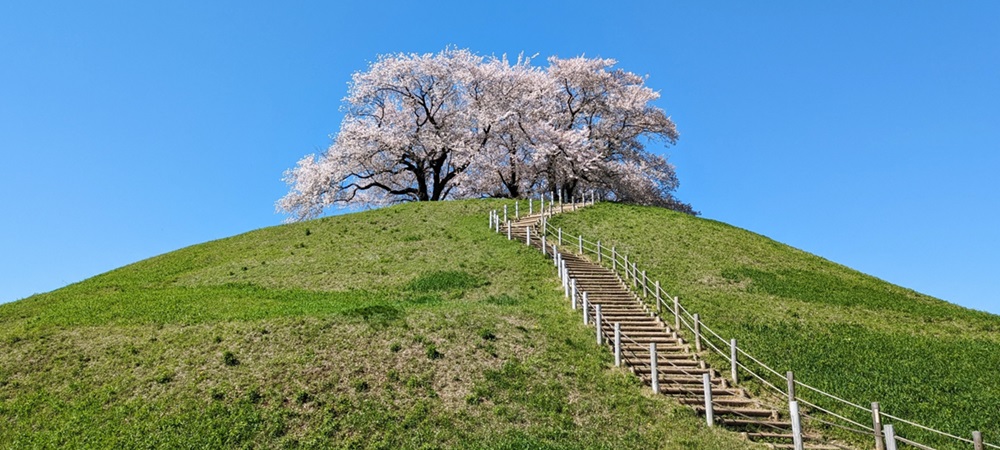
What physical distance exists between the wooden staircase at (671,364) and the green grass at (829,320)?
1612mm

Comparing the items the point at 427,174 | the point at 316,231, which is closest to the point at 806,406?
the point at 316,231

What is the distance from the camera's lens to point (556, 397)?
1783 centimetres

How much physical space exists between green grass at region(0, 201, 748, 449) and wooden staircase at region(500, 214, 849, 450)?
3.14ft

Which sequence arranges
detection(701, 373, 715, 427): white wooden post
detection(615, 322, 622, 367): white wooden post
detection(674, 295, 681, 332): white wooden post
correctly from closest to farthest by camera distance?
detection(701, 373, 715, 427): white wooden post → detection(615, 322, 622, 367): white wooden post → detection(674, 295, 681, 332): white wooden post

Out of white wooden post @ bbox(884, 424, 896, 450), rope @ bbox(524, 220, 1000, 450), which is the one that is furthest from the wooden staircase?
white wooden post @ bbox(884, 424, 896, 450)

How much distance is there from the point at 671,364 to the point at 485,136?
38.3 metres

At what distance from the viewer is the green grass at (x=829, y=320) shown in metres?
19.4

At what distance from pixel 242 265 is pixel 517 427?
930 inches

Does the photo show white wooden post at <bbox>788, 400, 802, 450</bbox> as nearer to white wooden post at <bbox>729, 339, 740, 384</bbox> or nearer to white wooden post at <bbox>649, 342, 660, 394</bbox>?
white wooden post at <bbox>649, 342, 660, 394</bbox>

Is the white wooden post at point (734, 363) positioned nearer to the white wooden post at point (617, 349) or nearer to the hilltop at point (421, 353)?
the hilltop at point (421, 353)

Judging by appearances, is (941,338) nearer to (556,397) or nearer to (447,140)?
(556,397)

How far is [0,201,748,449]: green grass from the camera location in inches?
630

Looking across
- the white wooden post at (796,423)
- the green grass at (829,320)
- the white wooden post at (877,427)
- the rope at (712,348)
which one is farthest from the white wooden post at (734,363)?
the white wooden post at (796,423)

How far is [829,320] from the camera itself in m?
27.0
